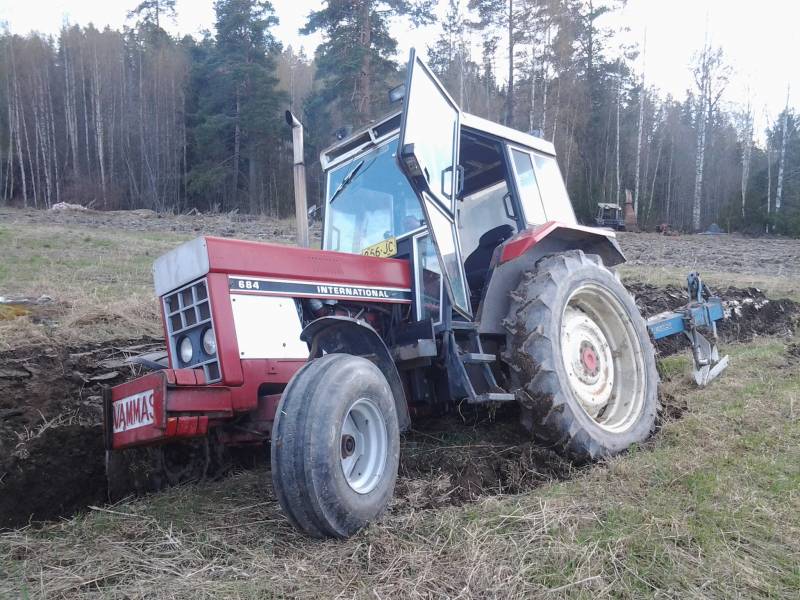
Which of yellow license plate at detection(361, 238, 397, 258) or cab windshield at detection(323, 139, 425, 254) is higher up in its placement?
cab windshield at detection(323, 139, 425, 254)

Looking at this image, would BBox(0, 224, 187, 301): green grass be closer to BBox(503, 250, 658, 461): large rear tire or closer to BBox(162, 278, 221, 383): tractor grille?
BBox(162, 278, 221, 383): tractor grille

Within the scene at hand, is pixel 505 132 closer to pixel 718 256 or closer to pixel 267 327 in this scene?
pixel 267 327

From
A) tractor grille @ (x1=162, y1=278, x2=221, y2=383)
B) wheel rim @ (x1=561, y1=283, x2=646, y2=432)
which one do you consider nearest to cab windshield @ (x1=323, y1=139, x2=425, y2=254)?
wheel rim @ (x1=561, y1=283, x2=646, y2=432)

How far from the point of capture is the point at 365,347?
366 cm

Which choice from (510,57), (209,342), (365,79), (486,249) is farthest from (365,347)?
(510,57)

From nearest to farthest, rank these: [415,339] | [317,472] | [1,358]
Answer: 1. [317,472]
2. [415,339]
3. [1,358]

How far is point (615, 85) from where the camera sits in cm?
3362

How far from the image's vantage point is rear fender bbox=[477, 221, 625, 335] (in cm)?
418

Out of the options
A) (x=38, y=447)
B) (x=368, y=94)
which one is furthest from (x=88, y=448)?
(x=368, y=94)

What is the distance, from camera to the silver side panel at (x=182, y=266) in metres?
3.27

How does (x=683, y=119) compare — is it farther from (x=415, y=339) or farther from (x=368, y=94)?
→ (x=415, y=339)

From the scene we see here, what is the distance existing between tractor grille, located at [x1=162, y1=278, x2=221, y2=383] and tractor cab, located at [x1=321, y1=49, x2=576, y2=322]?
121cm

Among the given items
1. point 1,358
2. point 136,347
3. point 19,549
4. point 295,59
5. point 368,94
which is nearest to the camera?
point 19,549

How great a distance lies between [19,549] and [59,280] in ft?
20.2
